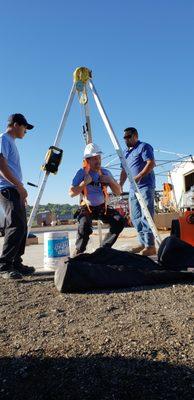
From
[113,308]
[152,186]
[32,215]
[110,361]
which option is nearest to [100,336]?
[110,361]

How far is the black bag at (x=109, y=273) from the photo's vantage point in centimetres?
319

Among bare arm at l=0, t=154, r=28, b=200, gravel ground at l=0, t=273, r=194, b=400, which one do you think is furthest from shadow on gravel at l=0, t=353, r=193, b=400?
bare arm at l=0, t=154, r=28, b=200

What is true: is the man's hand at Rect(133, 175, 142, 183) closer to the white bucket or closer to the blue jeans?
the blue jeans

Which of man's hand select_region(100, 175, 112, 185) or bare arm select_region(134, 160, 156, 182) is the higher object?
bare arm select_region(134, 160, 156, 182)

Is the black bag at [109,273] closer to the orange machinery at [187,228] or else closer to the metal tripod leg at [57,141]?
the orange machinery at [187,228]

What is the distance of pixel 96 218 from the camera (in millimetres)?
4980

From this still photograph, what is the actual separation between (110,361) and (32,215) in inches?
132

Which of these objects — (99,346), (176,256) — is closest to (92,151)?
(176,256)

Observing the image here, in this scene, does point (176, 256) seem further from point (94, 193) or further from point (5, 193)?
point (5, 193)

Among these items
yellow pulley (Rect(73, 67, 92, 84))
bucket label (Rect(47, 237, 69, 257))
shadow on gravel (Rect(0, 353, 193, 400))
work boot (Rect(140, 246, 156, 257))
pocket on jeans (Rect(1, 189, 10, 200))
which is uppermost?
yellow pulley (Rect(73, 67, 92, 84))

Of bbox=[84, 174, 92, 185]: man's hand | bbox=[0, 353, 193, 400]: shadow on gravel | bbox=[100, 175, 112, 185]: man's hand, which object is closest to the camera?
bbox=[0, 353, 193, 400]: shadow on gravel

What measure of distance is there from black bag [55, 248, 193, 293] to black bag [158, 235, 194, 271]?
0.13m

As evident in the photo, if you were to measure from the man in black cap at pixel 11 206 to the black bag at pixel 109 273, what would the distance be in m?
0.86

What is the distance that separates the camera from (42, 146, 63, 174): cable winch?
497 centimetres
